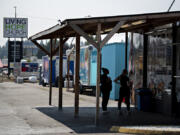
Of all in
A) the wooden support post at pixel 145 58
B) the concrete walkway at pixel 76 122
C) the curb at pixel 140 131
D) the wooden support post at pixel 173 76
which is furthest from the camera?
the wooden support post at pixel 145 58

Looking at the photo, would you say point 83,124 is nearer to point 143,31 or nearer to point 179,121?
point 179,121

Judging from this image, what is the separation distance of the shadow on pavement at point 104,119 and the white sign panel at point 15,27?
166 ft

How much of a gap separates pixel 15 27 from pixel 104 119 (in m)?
54.5

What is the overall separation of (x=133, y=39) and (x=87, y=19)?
6.69 m

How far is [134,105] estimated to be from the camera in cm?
1806

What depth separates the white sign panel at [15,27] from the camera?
65250mm

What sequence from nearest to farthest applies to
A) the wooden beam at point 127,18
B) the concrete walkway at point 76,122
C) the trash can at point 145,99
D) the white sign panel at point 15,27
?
the concrete walkway at point 76,122
the wooden beam at point 127,18
the trash can at point 145,99
the white sign panel at point 15,27

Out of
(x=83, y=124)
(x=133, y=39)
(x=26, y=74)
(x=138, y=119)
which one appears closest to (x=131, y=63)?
(x=133, y=39)

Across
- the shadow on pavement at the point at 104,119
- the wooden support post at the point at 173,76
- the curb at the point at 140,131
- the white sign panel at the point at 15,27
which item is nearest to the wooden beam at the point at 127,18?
the wooden support post at the point at 173,76

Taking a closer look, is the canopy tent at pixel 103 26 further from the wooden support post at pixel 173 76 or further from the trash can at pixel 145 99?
the trash can at pixel 145 99

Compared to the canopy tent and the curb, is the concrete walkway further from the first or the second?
the canopy tent

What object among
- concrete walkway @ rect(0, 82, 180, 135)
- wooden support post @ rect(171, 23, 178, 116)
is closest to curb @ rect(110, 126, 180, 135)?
concrete walkway @ rect(0, 82, 180, 135)

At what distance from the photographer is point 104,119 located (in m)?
13.4

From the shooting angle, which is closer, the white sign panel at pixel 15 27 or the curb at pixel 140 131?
the curb at pixel 140 131
